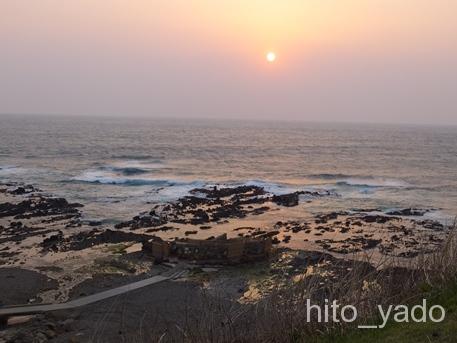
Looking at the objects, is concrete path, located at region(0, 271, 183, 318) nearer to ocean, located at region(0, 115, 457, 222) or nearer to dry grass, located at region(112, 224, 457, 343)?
dry grass, located at region(112, 224, 457, 343)

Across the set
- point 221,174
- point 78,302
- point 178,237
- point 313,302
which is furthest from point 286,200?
point 313,302

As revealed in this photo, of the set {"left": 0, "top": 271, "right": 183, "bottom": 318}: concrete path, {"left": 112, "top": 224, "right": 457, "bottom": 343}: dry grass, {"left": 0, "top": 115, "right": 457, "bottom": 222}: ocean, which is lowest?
{"left": 0, "top": 115, "right": 457, "bottom": 222}: ocean

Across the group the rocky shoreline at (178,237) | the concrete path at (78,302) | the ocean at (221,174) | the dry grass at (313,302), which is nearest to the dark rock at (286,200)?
the rocky shoreline at (178,237)

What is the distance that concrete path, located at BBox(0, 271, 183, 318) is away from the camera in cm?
1791

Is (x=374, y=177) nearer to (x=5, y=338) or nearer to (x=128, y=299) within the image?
(x=128, y=299)

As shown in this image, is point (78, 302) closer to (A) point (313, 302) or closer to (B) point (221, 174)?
(A) point (313, 302)

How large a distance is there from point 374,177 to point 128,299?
5072cm

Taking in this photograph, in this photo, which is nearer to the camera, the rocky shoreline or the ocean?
the rocky shoreline

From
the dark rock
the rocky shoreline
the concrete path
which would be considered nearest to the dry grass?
the rocky shoreline

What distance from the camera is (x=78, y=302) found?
19562mm

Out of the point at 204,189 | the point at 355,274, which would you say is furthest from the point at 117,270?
the point at 204,189

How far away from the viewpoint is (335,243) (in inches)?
1214

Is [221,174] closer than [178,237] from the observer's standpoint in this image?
No

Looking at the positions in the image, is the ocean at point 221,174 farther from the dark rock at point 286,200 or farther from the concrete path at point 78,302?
the concrete path at point 78,302
